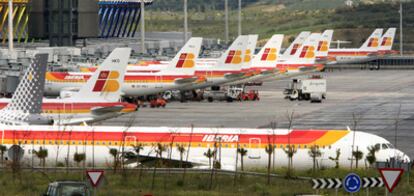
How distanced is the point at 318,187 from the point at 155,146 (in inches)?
672

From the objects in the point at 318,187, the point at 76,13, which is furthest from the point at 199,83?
the point at 318,187

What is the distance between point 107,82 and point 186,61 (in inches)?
1673

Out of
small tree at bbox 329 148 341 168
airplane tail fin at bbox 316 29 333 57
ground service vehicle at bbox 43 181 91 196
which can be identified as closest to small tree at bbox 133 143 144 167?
small tree at bbox 329 148 341 168

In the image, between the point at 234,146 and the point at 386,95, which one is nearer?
the point at 234,146

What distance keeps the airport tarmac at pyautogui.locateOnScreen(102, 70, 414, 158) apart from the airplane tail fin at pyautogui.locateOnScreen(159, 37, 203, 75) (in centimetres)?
351

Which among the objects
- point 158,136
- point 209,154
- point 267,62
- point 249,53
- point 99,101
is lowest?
point 209,154

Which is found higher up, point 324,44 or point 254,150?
point 324,44

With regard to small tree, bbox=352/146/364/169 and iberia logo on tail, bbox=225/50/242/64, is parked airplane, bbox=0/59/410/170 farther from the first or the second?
iberia logo on tail, bbox=225/50/242/64

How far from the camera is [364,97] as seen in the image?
13525 centimetres

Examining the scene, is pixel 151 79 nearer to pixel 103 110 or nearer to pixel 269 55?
pixel 269 55

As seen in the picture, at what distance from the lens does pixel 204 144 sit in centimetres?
6375

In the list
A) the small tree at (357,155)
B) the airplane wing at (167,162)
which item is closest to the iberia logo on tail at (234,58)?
the small tree at (357,155)

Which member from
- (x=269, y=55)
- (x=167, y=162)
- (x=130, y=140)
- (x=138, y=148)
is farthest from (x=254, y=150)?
(x=269, y=55)

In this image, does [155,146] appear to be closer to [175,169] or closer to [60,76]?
[175,169]
